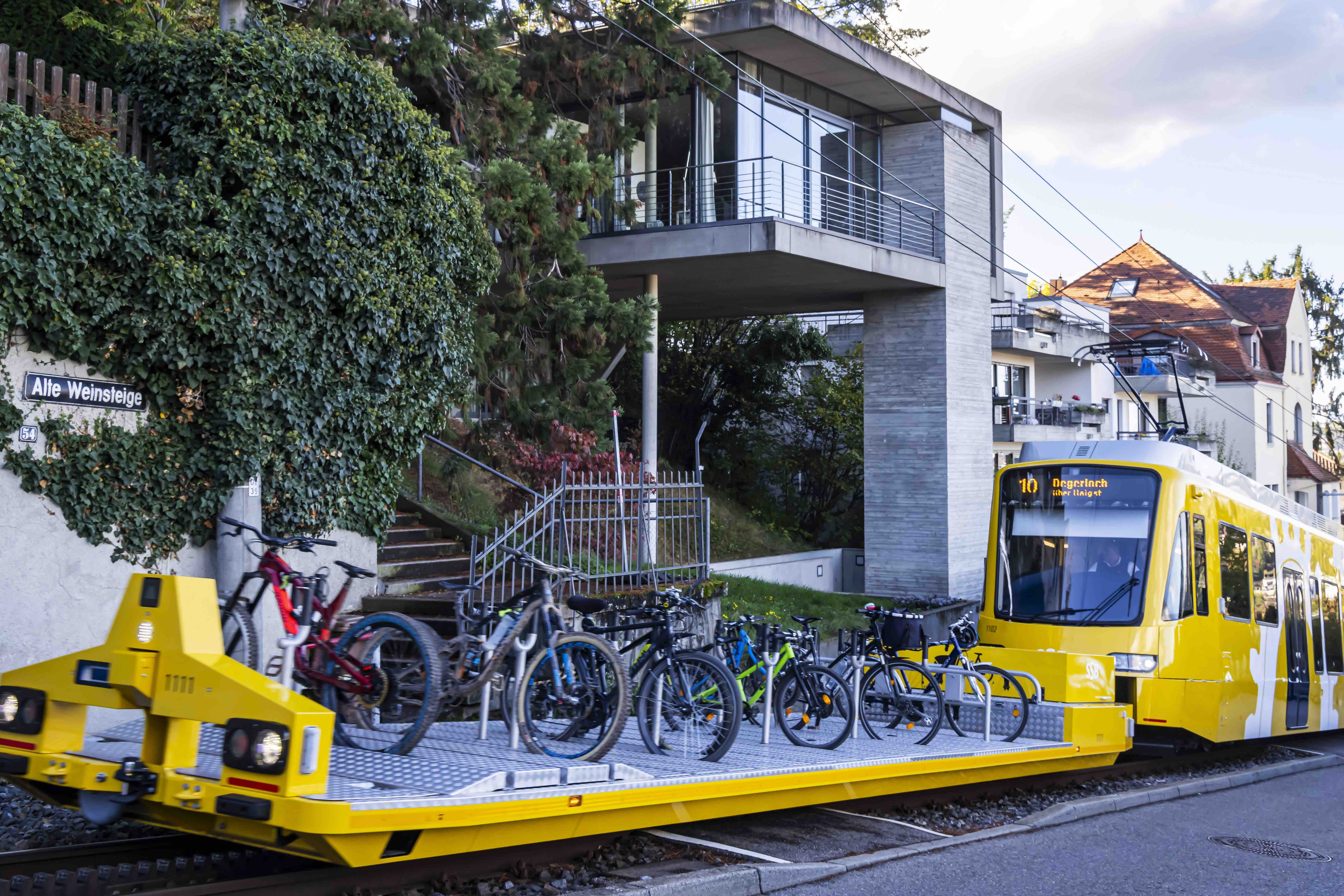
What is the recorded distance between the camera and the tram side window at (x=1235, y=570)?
493 inches

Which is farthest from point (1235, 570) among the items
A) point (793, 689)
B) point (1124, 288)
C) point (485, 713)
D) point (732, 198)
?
point (1124, 288)

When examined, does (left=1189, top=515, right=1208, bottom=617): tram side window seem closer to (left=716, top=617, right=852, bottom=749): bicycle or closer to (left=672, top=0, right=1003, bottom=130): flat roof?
(left=716, top=617, right=852, bottom=749): bicycle

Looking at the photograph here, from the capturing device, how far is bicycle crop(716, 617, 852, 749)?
8891 mm

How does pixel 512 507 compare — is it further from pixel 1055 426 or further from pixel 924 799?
pixel 1055 426

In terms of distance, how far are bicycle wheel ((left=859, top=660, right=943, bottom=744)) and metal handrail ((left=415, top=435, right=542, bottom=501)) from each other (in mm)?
4690

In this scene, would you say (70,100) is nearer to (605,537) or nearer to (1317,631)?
(605,537)

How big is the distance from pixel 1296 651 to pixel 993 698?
6638 mm

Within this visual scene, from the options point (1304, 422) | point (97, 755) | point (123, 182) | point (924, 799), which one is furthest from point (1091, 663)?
point (1304, 422)

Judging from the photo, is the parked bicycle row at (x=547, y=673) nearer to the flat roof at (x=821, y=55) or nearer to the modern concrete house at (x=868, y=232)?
the modern concrete house at (x=868, y=232)

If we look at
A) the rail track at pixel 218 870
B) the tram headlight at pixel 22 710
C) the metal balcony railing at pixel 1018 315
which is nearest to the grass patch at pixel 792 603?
the rail track at pixel 218 870

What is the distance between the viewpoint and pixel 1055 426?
34062 millimetres

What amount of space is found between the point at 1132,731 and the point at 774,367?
51.6ft

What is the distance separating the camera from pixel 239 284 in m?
10.7

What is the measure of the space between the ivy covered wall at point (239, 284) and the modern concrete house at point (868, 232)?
6959 mm
